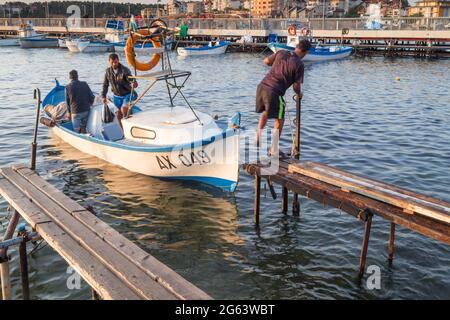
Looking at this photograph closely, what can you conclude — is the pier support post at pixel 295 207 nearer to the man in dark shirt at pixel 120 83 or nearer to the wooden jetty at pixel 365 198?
the wooden jetty at pixel 365 198

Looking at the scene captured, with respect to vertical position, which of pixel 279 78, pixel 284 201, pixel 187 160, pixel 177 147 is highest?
pixel 279 78

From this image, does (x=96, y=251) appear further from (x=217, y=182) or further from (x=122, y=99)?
(x=122, y=99)

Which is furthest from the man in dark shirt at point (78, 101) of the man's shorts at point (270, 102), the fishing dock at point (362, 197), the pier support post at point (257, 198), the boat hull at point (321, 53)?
the boat hull at point (321, 53)

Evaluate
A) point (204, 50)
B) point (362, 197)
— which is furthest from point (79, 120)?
point (204, 50)

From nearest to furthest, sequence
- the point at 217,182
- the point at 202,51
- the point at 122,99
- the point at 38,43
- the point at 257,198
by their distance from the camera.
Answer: the point at 257,198 < the point at 217,182 < the point at 122,99 < the point at 202,51 < the point at 38,43

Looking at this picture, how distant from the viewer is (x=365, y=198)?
8.14 meters

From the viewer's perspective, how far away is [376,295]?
8023mm

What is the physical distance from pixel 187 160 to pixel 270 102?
10.4ft

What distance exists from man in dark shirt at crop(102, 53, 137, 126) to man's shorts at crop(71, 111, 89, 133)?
1.28 metres

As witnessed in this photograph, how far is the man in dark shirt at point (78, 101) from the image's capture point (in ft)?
46.9

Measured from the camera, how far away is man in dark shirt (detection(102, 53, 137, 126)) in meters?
13.6

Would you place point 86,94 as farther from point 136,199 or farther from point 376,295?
point 376,295

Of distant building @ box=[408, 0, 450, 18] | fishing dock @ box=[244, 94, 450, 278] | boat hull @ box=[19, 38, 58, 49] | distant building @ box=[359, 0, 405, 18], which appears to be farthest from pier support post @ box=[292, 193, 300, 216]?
distant building @ box=[359, 0, 405, 18]

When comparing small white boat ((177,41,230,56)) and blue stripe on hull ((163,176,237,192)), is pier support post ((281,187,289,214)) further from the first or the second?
small white boat ((177,41,230,56))
